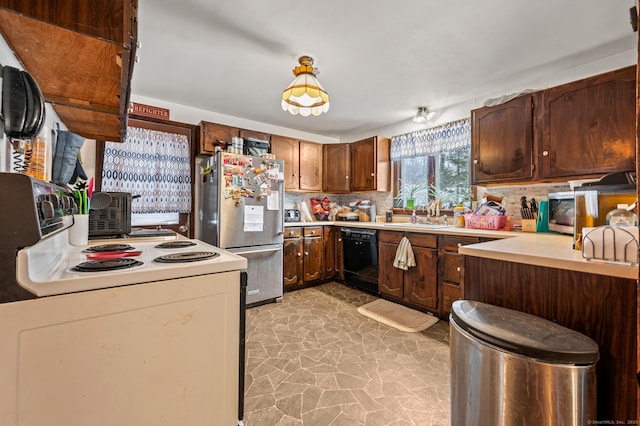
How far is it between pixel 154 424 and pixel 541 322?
140cm

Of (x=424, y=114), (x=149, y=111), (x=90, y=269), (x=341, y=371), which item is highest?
(x=424, y=114)

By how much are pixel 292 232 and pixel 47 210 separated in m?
2.85

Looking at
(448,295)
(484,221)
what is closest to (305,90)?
(484,221)

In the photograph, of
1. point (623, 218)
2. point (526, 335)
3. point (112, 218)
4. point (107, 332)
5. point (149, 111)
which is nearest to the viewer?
point (107, 332)

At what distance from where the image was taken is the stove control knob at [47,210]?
2.19 ft

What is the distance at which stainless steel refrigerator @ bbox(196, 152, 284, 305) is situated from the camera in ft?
9.34

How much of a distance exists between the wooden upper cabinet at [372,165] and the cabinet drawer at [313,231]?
91 centimetres

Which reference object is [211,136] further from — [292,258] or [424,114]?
[424,114]

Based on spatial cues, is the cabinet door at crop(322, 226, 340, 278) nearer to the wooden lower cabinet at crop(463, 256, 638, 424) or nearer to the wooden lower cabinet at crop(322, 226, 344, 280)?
the wooden lower cabinet at crop(322, 226, 344, 280)

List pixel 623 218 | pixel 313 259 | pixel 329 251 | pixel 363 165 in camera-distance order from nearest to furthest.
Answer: pixel 623 218 < pixel 313 259 < pixel 329 251 < pixel 363 165

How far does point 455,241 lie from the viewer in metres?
2.56

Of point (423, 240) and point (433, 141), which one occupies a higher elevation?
point (433, 141)

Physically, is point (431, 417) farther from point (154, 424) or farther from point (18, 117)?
point (18, 117)

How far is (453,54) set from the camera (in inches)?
87.3
